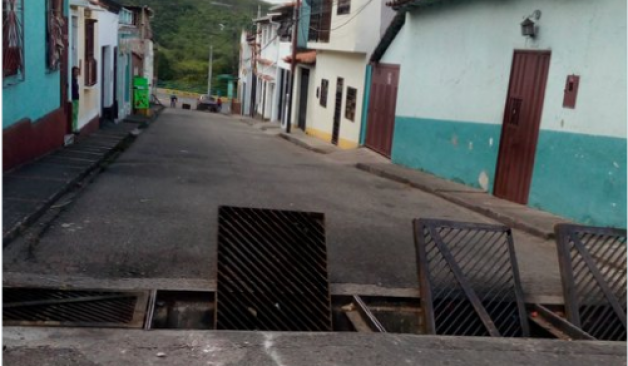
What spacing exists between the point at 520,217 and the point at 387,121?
7373 millimetres

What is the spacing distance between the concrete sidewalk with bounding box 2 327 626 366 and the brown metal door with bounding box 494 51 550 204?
4.82 meters

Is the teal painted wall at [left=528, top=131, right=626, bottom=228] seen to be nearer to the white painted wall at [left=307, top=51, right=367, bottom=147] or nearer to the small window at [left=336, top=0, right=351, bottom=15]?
the white painted wall at [left=307, top=51, right=367, bottom=147]

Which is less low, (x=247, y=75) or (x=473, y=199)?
(x=247, y=75)

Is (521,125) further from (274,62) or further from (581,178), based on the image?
(274,62)

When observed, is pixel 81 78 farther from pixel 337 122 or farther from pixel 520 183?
pixel 520 183

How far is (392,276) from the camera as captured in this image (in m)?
5.54

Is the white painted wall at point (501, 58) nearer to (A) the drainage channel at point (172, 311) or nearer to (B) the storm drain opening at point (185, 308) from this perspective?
(A) the drainage channel at point (172, 311)

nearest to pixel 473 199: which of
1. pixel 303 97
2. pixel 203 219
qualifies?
pixel 203 219

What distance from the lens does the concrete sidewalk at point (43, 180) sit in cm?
598

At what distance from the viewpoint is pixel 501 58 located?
9.41m

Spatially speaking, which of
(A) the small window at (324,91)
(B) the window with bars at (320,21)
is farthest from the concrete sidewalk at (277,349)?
(A) the small window at (324,91)

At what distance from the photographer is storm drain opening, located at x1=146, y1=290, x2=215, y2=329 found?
4.52m

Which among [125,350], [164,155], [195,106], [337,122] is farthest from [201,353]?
[195,106]

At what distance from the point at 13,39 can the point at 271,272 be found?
A: 5.28 metres
